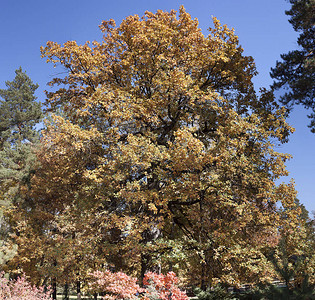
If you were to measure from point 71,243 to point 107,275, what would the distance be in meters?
3.42

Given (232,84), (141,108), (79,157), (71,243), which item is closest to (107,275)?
(71,243)

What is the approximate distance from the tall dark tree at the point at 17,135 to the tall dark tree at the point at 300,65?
60.7 ft

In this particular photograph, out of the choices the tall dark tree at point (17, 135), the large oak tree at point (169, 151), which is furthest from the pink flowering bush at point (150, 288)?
the tall dark tree at point (17, 135)

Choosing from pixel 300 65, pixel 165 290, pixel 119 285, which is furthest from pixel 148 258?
pixel 300 65

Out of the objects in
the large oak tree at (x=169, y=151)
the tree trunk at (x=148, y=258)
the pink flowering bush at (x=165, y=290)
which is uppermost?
the large oak tree at (x=169, y=151)

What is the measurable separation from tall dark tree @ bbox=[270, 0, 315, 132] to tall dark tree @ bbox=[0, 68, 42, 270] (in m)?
18.5

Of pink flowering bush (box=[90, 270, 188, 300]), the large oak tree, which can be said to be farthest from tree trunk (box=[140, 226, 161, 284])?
pink flowering bush (box=[90, 270, 188, 300])

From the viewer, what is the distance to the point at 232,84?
43.7 ft

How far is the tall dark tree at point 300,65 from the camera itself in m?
12.5

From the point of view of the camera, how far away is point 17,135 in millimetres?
25078

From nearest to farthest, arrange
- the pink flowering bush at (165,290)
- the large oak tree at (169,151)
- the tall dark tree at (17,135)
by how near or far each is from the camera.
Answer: the pink flowering bush at (165,290)
the large oak tree at (169,151)
the tall dark tree at (17,135)

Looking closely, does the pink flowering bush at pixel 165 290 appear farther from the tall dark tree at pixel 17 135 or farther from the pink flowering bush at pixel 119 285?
the tall dark tree at pixel 17 135

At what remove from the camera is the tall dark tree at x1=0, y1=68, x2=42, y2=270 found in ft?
69.1

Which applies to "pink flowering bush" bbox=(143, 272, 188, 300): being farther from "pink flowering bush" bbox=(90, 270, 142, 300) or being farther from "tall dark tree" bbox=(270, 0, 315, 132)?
"tall dark tree" bbox=(270, 0, 315, 132)
